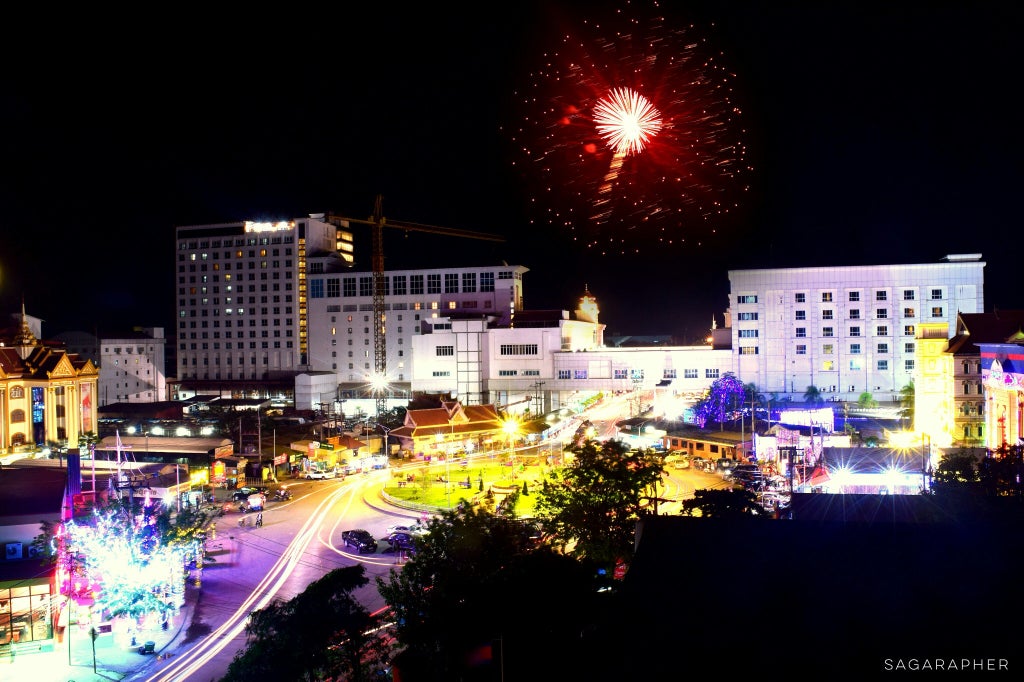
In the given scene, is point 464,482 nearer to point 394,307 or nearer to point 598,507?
point 598,507

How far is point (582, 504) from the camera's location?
1761 centimetres

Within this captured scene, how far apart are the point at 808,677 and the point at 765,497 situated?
17.1 m

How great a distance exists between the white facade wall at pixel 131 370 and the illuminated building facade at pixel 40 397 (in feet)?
73.0

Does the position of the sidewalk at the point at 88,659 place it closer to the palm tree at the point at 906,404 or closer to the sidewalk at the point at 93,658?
the sidewalk at the point at 93,658

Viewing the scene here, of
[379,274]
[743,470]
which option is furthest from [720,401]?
[379,274]

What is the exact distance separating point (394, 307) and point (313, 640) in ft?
168

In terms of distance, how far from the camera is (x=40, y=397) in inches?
1607

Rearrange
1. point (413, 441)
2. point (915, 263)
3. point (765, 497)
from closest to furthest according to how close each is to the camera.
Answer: point (765, 497)
point (413, 441)
point (915, 263)

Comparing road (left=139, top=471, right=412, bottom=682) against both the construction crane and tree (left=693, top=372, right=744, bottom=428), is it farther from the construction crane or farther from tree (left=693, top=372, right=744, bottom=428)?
the construction crane

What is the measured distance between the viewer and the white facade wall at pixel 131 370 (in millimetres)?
65312

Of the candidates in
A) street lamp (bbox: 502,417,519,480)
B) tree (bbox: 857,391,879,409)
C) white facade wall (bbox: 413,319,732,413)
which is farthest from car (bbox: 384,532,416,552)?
tree (bbox: 857,391,879,409)

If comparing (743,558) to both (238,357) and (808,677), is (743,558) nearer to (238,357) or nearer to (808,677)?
(808,677)

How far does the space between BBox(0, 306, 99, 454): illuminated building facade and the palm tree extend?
4320 centimetres

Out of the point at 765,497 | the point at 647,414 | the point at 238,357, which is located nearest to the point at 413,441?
the point at 647,414
